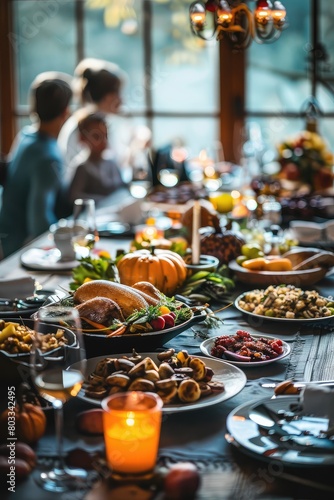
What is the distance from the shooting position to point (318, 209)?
10.7ft

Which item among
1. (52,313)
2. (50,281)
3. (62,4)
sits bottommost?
(50,281)

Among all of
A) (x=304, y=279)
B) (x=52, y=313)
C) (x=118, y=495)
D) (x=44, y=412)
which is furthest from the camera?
(x=304, y=279)

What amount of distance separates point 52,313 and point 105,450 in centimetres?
22

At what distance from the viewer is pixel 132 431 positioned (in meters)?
1.12

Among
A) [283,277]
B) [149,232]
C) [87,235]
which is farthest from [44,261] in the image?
[283,277]

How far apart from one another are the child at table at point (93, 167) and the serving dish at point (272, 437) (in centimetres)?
295

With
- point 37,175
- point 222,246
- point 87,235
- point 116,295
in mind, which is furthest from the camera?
point 37,175

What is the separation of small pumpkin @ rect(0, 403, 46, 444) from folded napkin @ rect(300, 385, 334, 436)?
0.41 meters

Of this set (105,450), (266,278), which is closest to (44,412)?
(105,450)

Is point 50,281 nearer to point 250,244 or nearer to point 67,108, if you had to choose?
point 250,244

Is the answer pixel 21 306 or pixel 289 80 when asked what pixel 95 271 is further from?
pixel 289 80

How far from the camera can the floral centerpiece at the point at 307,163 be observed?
12.9 ft

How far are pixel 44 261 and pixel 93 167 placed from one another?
183 cm

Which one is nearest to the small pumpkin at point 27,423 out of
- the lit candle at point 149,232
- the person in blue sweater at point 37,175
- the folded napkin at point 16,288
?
the folded napkin at point 16,288
